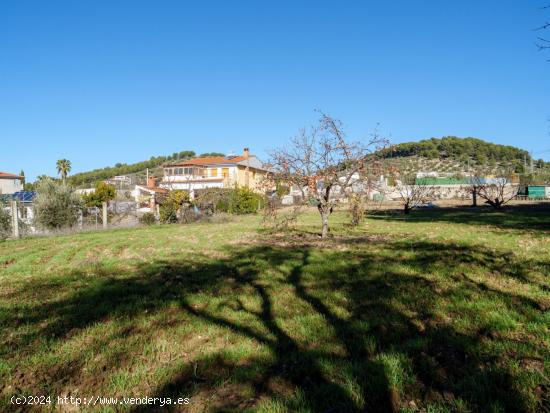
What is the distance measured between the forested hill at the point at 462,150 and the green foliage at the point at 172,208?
110 meters

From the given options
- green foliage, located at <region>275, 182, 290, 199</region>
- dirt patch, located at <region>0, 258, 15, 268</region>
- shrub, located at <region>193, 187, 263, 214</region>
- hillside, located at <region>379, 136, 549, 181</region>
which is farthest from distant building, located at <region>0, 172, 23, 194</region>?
hillside, located at <region>379, 136, 549, 181</region>

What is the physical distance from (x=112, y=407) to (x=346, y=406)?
164cm

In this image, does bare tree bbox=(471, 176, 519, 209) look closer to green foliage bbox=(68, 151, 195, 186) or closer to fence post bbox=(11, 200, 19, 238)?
fence post bbox=(11, 200, 19, 238)

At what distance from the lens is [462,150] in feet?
433

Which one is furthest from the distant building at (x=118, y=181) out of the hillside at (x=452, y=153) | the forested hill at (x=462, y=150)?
the forested hill at (x=462, y=150)

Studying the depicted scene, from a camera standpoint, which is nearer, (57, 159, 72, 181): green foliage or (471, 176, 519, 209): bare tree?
(471, 176, 519, 209): bare tree

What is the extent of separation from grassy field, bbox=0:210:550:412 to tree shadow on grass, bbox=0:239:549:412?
2 cm

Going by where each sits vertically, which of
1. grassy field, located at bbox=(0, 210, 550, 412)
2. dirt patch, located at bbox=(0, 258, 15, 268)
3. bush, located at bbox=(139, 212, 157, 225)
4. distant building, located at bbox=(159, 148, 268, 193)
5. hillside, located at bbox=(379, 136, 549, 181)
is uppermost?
hillside, located at bbox=(379, 136, 549, 181)

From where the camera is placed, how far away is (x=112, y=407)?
2.47 m

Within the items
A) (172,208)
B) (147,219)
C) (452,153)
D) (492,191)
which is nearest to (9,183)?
(147,219)

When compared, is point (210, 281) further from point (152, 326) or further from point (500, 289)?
point (500, 289)

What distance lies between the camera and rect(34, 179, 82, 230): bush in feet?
57.7

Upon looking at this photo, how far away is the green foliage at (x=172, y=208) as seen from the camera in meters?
21.4

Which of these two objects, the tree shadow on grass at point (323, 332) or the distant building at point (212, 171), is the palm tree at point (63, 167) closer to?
the distant building at point (212, 171)
